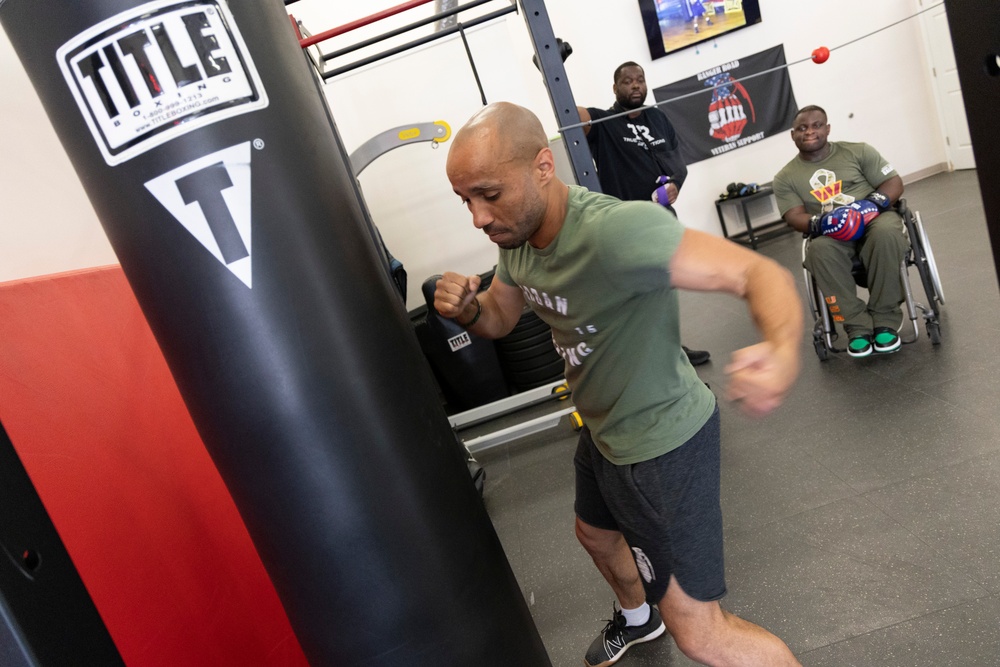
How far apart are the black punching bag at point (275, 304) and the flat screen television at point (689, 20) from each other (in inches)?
259

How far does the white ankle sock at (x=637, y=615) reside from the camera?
1.82 metres

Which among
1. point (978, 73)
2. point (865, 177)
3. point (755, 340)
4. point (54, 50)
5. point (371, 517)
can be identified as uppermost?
point (54, 50)

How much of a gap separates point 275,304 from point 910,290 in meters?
3.15

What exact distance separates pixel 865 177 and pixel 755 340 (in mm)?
1051

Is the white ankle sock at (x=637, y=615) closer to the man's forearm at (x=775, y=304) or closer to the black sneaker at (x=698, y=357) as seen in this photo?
the man's forearm at (x=775, y=304)

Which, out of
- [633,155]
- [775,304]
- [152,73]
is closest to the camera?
[152,73]

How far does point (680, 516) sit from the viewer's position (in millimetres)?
1321

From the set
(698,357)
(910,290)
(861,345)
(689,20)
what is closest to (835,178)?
(910,290)

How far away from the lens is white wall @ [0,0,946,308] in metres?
2.02

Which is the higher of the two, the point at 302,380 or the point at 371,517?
the point at 302,380

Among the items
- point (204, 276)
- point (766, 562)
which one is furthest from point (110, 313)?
point (766, 562)

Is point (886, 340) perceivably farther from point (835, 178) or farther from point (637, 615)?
point (637, 615)

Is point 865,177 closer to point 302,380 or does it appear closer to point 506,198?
point 506,198

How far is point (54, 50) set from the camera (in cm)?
90
